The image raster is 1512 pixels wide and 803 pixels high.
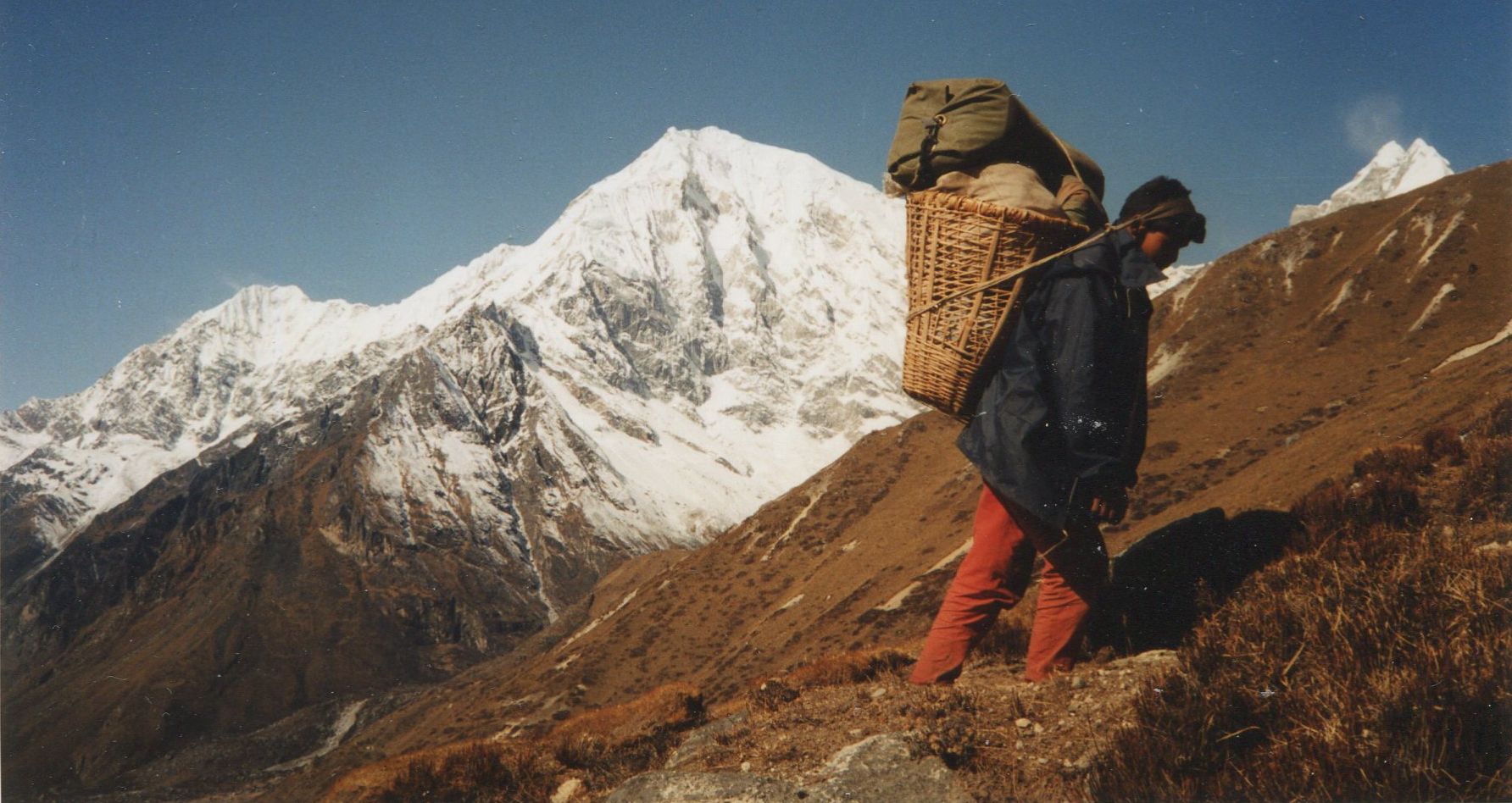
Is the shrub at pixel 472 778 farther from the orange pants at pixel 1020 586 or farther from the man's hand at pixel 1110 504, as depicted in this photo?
the man's hand at pixel 1110 504

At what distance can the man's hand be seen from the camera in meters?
4.61

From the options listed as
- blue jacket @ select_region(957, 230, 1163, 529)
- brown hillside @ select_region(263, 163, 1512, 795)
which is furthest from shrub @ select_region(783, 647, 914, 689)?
brown hillside @ select_region(263, 163, 1512, 795)

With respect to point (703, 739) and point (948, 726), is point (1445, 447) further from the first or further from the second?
point (703, 739)

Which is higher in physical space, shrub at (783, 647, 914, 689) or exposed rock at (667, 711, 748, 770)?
exposed rock at (667, 711, 748, 770)

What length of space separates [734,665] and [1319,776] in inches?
1461

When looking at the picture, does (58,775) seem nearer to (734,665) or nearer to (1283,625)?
(734,665)

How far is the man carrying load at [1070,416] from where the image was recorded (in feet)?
14.6

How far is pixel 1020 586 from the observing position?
5141 mm

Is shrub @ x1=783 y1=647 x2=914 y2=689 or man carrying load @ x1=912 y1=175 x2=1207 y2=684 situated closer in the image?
man carrying load @ x1=912 y1=175 x2=1207 y2=684

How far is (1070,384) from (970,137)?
4.91 ft

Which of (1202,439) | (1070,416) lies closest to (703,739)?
(1070,416)

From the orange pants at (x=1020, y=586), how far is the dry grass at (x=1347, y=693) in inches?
30.8

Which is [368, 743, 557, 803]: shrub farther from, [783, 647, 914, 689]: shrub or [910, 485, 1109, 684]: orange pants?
[910, 485, 1109, 684]: orange pants

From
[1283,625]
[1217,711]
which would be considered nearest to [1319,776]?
[1217,711]
